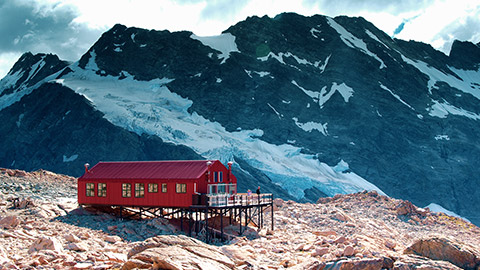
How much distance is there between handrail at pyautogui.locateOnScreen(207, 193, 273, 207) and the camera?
1551 inches

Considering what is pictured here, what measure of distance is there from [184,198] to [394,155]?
121637 mm

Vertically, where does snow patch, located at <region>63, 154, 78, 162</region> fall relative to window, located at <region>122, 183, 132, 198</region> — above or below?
above

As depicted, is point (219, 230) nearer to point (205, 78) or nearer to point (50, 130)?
point (50, 130)

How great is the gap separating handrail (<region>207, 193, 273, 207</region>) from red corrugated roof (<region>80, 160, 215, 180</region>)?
2321 mm

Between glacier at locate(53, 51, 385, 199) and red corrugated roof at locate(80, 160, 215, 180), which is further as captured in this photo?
glacier at locate(53, 51, 385, 199)

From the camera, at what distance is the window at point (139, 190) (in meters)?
41.4

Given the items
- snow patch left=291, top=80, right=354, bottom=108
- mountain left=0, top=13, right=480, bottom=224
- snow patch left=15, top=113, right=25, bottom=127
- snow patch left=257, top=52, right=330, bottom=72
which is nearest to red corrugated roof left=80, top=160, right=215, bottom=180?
mountain left=0, top=13, right=480, bottom=224

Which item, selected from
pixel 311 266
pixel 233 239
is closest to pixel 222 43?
pixel 233 239

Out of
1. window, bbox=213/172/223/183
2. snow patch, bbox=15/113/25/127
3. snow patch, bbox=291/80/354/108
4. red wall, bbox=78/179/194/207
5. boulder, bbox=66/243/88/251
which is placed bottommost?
boulder, bbox=66/243/88/251

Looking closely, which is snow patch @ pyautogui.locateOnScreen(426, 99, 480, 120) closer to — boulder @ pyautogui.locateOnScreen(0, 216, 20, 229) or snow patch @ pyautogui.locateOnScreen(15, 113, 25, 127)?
snow patch @ pyautogui.locateOnScreen(15, 113, 25, 127)

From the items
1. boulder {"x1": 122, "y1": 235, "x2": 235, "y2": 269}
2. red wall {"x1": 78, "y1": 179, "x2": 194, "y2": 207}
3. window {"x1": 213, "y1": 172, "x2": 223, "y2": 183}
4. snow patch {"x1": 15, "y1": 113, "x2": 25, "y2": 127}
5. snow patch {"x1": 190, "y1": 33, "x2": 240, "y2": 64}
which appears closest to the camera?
boulder {"x1": 122, "y1": 235, "x2": 235, "y2": 269}

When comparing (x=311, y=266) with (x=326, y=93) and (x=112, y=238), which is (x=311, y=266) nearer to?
(x=112, y=238)

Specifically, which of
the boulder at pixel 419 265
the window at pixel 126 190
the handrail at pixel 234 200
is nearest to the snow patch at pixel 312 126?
the handrail at pixel 234 200

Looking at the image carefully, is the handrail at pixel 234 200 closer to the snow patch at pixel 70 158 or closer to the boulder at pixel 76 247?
the boulder at pixel 76 247
